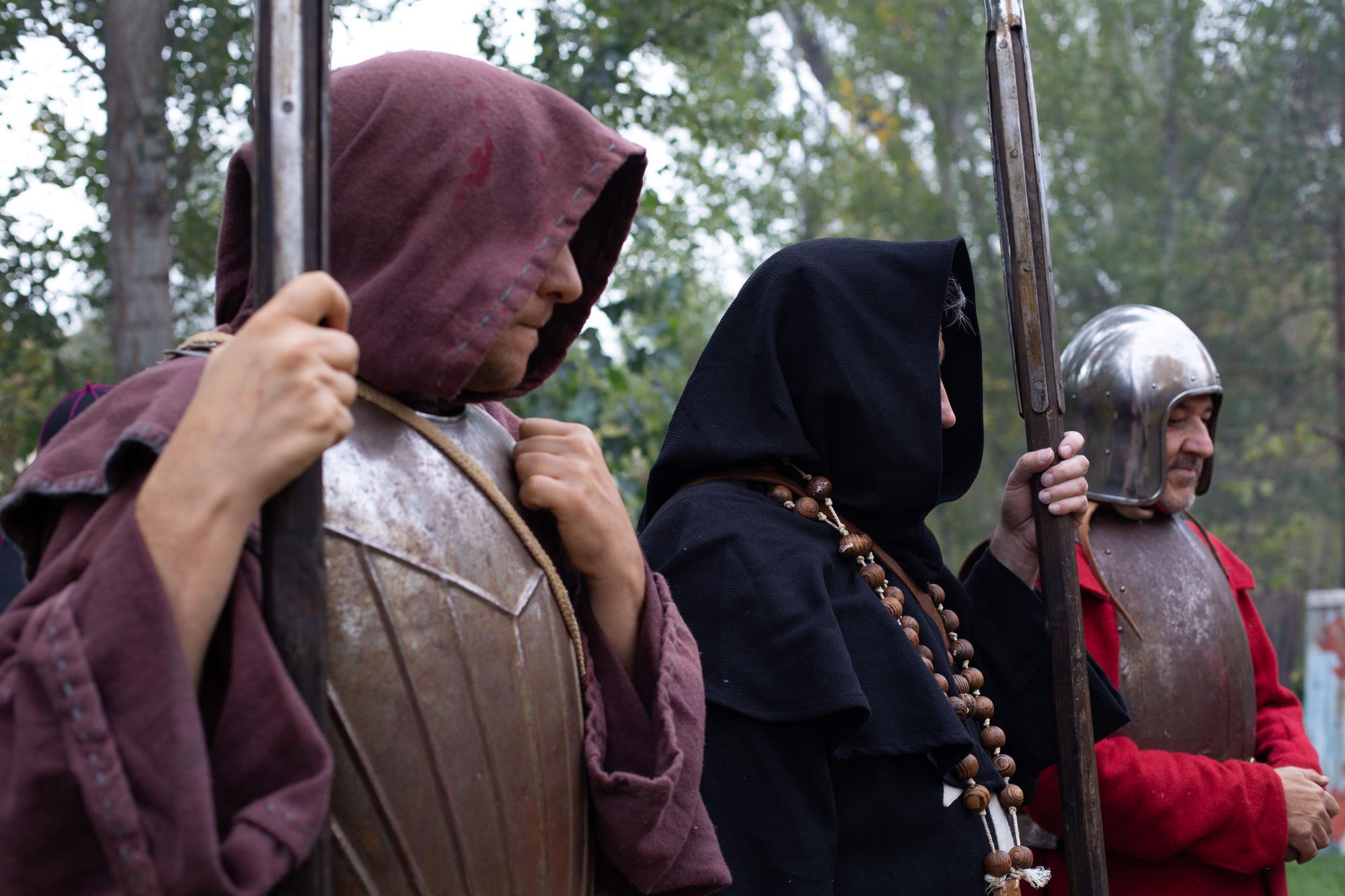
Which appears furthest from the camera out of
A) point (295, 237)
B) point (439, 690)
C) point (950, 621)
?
point (950, 621)

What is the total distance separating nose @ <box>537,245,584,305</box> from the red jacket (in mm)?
1880

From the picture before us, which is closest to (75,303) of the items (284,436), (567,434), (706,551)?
(706,551)

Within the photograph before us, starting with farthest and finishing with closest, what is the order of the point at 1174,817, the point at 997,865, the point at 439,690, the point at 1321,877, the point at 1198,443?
the point at 1321,877 < the point at 1198,443 < the point at 1174,817 < the point at 997,865 < the point at 439,690

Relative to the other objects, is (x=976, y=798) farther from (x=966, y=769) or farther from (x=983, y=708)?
(x=983, y=708)

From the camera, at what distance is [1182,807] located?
299 centimetres

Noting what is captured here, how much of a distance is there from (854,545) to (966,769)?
0.46m

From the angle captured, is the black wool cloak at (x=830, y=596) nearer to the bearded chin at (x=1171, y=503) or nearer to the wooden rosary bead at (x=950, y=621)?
the wooden rosary bead at (x=950, y=621)

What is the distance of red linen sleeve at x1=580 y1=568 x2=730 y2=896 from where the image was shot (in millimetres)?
1606

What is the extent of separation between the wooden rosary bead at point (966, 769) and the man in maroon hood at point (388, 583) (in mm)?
846

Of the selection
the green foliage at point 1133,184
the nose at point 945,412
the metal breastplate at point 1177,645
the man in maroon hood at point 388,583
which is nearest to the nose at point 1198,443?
the metal breastplate at point 1177,645

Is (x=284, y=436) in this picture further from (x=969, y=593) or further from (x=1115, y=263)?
(x=1115, y=263)

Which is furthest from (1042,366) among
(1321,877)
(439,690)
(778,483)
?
(1321,877)

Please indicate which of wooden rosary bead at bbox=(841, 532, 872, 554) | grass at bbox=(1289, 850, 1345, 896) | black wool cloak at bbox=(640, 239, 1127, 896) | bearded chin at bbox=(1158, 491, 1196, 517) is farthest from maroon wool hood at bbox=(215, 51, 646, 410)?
grass at bbox=(1289, 850, 1345, 896)

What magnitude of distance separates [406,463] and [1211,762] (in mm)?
2390
